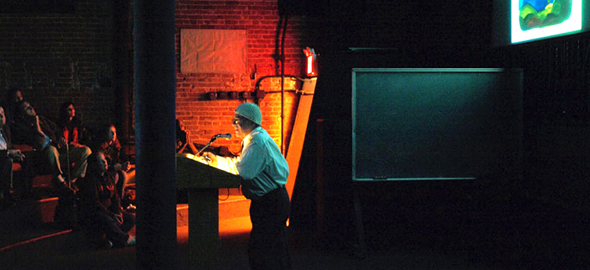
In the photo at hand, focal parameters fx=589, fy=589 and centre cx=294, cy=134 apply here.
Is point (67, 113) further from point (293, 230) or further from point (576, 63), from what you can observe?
point (576, 63)

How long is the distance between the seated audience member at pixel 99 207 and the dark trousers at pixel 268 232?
2.84 m

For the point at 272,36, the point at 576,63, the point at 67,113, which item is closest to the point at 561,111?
the point at 576,63

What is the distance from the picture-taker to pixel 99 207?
7.16 meters

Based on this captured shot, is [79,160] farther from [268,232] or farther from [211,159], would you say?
[268,232]

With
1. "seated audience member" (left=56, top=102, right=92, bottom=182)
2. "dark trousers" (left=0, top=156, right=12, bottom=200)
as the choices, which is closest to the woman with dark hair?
"seated audience member" (left=56, top=102, right=92, bottom=182)

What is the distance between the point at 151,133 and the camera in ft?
9.75

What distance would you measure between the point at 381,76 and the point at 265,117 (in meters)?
4.90

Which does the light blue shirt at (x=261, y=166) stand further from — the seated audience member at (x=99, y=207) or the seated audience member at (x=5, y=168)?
the seated audience member at (x=5, y=168)

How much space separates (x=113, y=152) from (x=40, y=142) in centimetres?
110

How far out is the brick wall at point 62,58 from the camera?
10.4m

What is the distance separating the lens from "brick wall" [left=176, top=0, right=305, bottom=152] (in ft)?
35.7

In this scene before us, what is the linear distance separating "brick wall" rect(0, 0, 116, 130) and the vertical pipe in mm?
8084

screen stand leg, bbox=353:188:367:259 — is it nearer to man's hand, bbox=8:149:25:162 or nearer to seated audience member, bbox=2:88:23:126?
man's hand, bbox=8:149:25:162

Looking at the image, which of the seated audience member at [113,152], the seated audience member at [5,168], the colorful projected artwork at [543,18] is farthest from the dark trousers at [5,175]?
the colorful projected artwork at [543,18]
